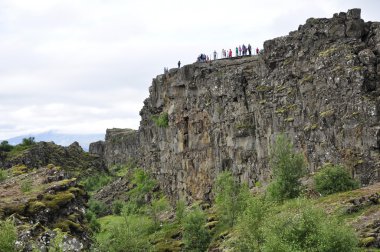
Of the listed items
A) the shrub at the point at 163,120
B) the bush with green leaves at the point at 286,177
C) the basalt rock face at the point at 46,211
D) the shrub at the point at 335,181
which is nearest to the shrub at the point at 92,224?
the basalt rock face at the point at 46,211

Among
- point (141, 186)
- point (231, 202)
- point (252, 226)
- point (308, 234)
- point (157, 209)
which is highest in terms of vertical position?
point (308, 234)

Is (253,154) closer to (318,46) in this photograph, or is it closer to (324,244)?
(318,46)

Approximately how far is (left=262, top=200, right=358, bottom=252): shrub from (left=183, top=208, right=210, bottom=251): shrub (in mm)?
38770

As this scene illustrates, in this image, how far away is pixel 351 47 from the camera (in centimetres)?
8025

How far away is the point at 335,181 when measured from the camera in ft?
240

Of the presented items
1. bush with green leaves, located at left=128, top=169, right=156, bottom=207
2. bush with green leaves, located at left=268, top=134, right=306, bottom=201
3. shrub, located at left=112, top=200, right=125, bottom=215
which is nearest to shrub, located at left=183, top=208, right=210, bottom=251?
bush with green leaves, located at left=268, top=134, right=306, bottom=201

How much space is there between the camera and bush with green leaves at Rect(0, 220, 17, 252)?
134ft

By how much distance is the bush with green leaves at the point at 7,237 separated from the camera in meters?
40.8

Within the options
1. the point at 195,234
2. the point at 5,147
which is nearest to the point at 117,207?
the point at 5,147

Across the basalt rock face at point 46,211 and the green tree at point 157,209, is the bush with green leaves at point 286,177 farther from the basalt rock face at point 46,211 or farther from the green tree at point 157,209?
the green tree at point 157,209

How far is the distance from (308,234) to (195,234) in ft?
139

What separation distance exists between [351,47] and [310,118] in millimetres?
14047

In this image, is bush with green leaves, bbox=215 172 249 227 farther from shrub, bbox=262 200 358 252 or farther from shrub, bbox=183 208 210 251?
shrub, bbox=262 200 358 252

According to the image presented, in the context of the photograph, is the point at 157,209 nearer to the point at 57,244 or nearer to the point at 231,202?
the point at 231,202
